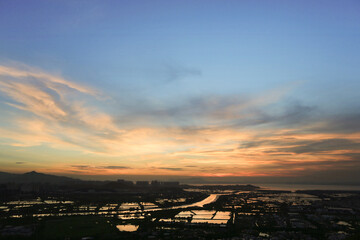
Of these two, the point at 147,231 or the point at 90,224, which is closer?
the point at 147,231

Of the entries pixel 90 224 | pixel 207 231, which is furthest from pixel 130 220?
pixel 207 231

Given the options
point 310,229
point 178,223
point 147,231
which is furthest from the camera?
point 178,223

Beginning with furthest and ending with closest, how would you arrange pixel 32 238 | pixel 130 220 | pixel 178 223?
pixel 130 220, pixel 178 223, pixel 32 238

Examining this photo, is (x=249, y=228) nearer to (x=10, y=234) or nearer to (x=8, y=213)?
(x=10, y=234)

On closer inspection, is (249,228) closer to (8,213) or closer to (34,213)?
(34,213)

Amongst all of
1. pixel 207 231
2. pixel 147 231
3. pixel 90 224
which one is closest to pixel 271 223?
pixel 207 231

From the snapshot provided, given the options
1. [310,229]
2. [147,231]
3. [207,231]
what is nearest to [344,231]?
[310,229]

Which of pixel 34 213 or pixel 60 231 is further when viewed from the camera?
pixel 34 213

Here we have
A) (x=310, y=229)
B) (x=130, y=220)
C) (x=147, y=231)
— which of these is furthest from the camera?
(x=130, y=220)

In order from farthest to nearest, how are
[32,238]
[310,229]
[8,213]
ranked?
[8,213] < [310,229] < [32,238]
